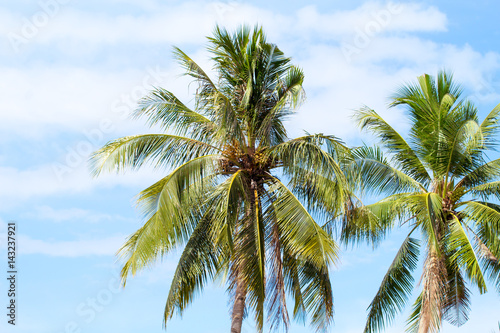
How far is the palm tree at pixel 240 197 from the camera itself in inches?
613

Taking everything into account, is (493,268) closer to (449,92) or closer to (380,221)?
(380,221)

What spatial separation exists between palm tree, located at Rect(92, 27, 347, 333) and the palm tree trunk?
23 mm

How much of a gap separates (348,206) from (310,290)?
2167 millimetres

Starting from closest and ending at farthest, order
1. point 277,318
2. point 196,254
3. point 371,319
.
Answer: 1. point 277,318
2. point 196,254
3. point 371,319

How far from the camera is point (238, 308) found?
53.0 ft

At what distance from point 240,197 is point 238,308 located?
8.41 feet

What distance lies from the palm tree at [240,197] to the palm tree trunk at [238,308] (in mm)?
23

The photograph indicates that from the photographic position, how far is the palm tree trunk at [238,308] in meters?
16.0

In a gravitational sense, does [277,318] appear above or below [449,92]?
below

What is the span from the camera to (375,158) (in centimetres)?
1812

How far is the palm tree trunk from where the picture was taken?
16.0 meters

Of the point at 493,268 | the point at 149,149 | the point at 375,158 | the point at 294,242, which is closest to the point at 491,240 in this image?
the point at 493,268

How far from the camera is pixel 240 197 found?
1652cm

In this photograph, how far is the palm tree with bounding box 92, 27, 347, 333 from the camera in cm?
1557
